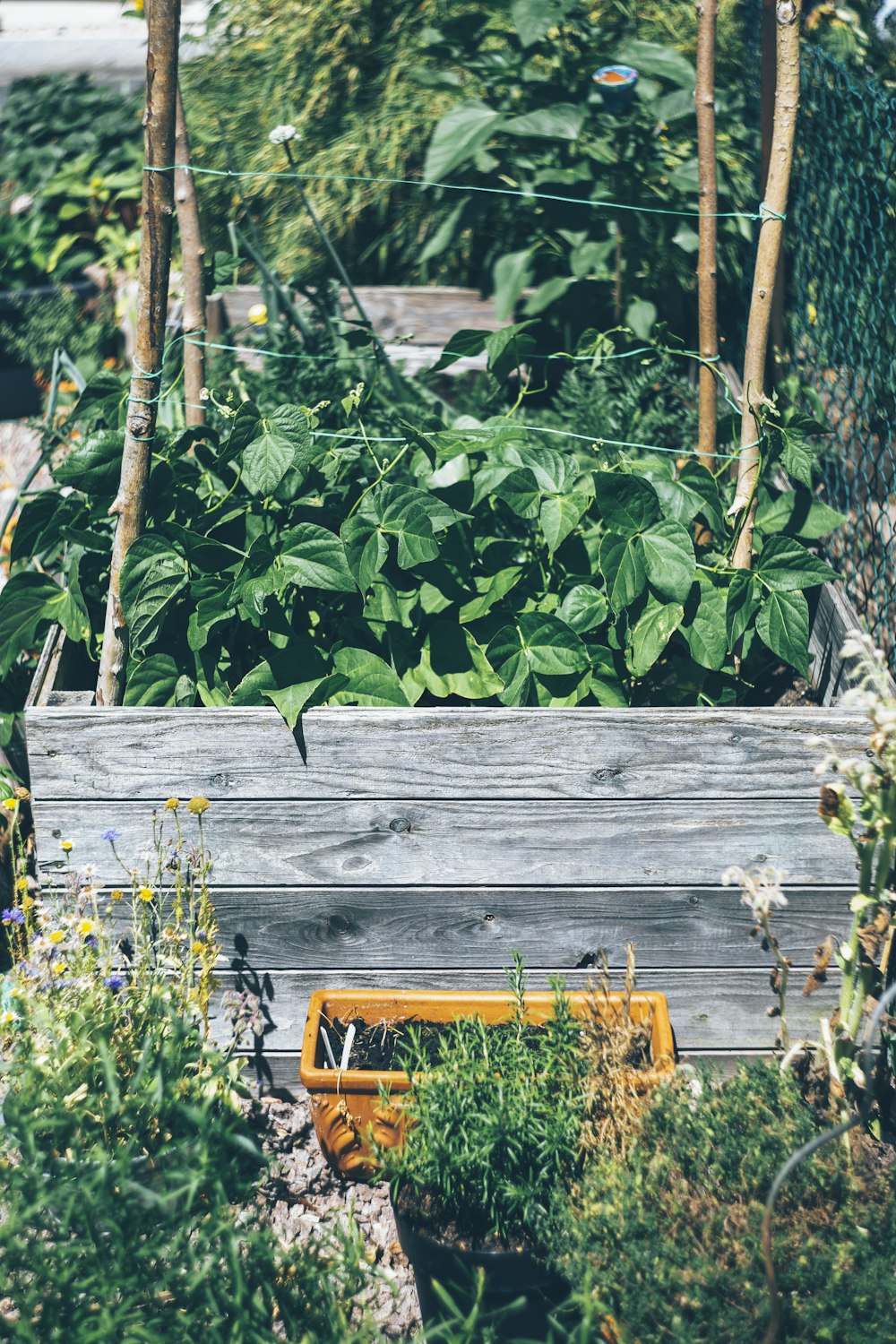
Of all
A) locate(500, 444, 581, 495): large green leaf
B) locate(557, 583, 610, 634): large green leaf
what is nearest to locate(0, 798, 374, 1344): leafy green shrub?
locate(557, 583, 610, 634): large green leaf

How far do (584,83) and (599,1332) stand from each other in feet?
9.44

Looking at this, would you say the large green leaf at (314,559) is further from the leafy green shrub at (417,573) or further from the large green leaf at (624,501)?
the large green leaf at (624,501)

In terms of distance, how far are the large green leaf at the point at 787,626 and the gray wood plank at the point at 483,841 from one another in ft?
0.80

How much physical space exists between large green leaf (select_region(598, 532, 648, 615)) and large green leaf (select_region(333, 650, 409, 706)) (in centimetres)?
39

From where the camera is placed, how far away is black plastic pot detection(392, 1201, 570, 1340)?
5.06 ft

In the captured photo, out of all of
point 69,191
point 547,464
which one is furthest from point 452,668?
point 69,191

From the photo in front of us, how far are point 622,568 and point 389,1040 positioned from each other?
899mm

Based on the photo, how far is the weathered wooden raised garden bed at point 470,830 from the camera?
70.4 inches

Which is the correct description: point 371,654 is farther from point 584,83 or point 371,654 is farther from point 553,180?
point 584,83

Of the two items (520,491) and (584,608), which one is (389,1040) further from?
(520,491)

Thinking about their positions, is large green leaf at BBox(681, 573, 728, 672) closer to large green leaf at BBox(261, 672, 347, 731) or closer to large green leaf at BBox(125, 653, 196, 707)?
large green leaf at BBox(261, 672, 347, 731)

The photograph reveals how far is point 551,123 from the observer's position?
2750 mm

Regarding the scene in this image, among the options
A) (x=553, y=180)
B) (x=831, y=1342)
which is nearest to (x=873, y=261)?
(x=553, y=180)

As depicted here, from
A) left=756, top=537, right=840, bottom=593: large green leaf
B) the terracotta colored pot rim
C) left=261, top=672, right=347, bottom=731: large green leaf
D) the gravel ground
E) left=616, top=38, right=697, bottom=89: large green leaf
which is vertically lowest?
the gravel ground
